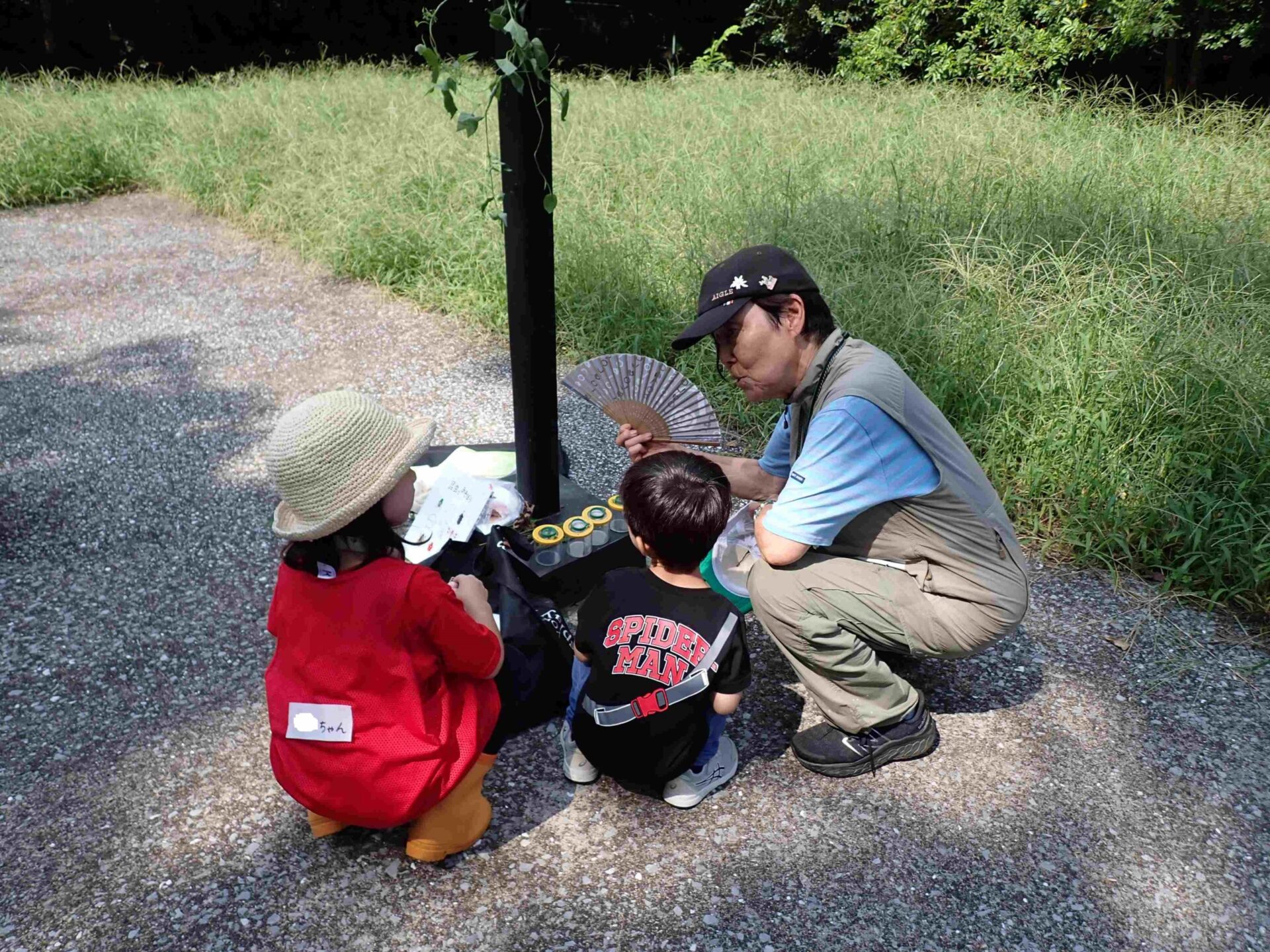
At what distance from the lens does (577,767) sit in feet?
7.50

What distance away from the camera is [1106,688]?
105 inches

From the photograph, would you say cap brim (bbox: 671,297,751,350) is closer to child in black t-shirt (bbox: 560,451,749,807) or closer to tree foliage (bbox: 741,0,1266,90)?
child in black t-shirt (bbox: 560,451,749,807)

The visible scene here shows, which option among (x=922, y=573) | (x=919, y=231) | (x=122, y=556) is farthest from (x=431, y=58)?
(x=919, y=231)

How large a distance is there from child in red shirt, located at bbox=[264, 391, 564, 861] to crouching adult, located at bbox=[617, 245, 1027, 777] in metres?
0.74

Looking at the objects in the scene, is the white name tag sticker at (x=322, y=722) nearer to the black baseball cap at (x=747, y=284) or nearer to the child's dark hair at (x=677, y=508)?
the child's dark hair at (x=677, y=508)

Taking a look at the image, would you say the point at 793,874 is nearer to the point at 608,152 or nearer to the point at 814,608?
the point at 814,608

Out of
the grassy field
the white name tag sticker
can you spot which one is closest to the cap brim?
the white name tag sticker

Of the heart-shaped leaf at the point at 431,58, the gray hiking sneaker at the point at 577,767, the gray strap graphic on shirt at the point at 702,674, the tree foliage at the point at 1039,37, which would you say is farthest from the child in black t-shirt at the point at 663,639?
the tree foliage at the point at 1039,37

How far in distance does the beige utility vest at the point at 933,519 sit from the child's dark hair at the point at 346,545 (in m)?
0.93

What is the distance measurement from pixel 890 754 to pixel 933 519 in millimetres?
629

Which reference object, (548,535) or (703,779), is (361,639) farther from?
(548,535)

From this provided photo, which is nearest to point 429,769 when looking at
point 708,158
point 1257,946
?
point 1257,946

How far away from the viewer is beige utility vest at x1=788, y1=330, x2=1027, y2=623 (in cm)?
212

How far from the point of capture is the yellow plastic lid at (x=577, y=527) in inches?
113
